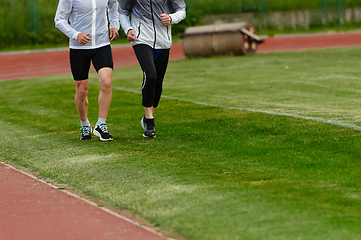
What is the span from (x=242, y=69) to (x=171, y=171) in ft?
33.6

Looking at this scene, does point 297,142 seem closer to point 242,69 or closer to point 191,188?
point 191,188

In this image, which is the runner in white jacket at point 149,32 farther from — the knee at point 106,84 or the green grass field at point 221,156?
the green grass field at point 221,156

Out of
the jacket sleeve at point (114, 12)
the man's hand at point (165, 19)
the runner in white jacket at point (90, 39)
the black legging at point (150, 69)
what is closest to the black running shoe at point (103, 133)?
the runner in white jacket at point (90, 39)

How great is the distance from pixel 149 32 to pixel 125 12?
445 mm

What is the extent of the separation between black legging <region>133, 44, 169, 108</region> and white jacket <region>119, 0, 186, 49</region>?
92 millimetres

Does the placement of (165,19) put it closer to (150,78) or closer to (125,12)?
(125,12)

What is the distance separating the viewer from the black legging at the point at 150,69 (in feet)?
22.8

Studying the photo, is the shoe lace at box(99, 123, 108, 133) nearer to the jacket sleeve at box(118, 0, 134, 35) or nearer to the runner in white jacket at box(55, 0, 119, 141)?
the runner in white jacket at box(55, 0, 119, 141)

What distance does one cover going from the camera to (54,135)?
773 centimetres

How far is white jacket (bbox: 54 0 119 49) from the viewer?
697 centimetres

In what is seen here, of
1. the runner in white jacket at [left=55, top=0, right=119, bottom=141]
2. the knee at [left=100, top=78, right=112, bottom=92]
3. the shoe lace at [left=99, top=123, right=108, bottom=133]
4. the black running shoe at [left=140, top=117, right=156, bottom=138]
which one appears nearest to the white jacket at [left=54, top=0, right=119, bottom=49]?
the runner in white jacket at [left=55, top=0, right=119, bottom=141]

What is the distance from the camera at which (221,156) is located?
586 centimetres

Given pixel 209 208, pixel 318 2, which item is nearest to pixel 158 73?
pixel 209 208

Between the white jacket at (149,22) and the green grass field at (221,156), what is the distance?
3.90ft
